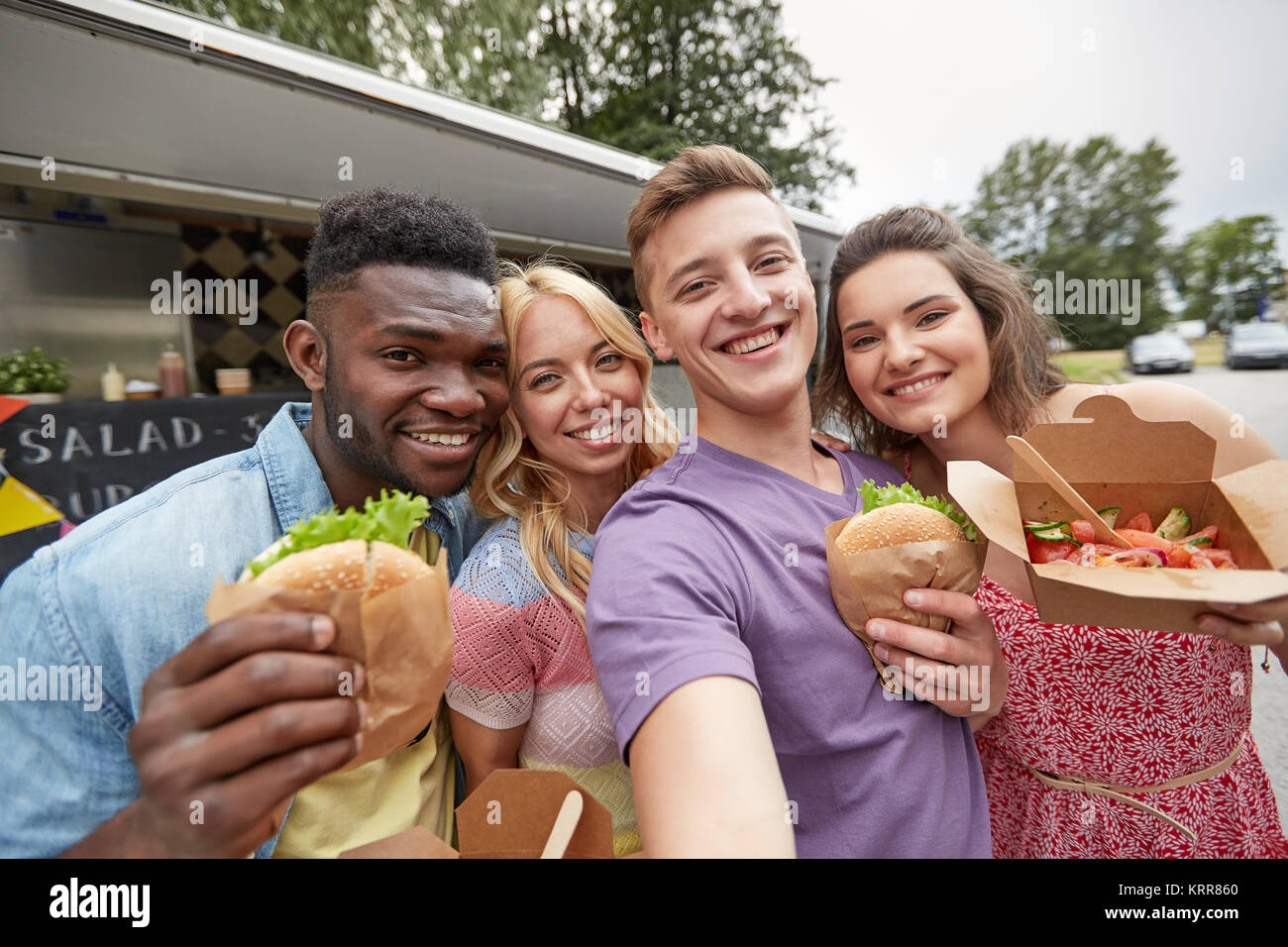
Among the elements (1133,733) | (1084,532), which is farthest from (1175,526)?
(1133,733)

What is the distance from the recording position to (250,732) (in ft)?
2.88

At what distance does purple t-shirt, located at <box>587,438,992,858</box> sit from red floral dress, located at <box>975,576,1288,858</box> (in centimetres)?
35

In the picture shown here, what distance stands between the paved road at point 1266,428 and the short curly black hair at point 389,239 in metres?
2.04

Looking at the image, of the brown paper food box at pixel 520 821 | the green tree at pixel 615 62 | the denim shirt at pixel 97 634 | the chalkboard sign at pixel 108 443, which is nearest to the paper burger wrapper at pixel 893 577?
the brown paper food box at pixel 520 821

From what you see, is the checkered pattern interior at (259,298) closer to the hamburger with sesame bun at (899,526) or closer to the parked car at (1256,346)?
the hamburger with sesame bun at (899,526)

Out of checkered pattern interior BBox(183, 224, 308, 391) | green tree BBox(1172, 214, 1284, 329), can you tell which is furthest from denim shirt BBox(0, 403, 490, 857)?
green tree BBox(1172, 214, 1284, 329)

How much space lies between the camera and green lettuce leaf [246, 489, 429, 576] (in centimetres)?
99

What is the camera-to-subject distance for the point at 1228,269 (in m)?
4.15

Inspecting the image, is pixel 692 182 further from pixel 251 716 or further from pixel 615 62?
pixel 615 62

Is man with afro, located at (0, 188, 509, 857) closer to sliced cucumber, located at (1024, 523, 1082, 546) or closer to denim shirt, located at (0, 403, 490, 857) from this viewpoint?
denim shirt, located at (0, 403, 490, 857)

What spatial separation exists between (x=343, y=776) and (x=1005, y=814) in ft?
5.69

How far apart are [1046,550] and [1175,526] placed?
0.93ft

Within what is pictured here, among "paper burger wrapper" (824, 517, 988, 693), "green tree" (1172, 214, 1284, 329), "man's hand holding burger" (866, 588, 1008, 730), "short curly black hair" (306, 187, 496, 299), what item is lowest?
"man's hand holding burger" (866, 588, 1008, 730)
